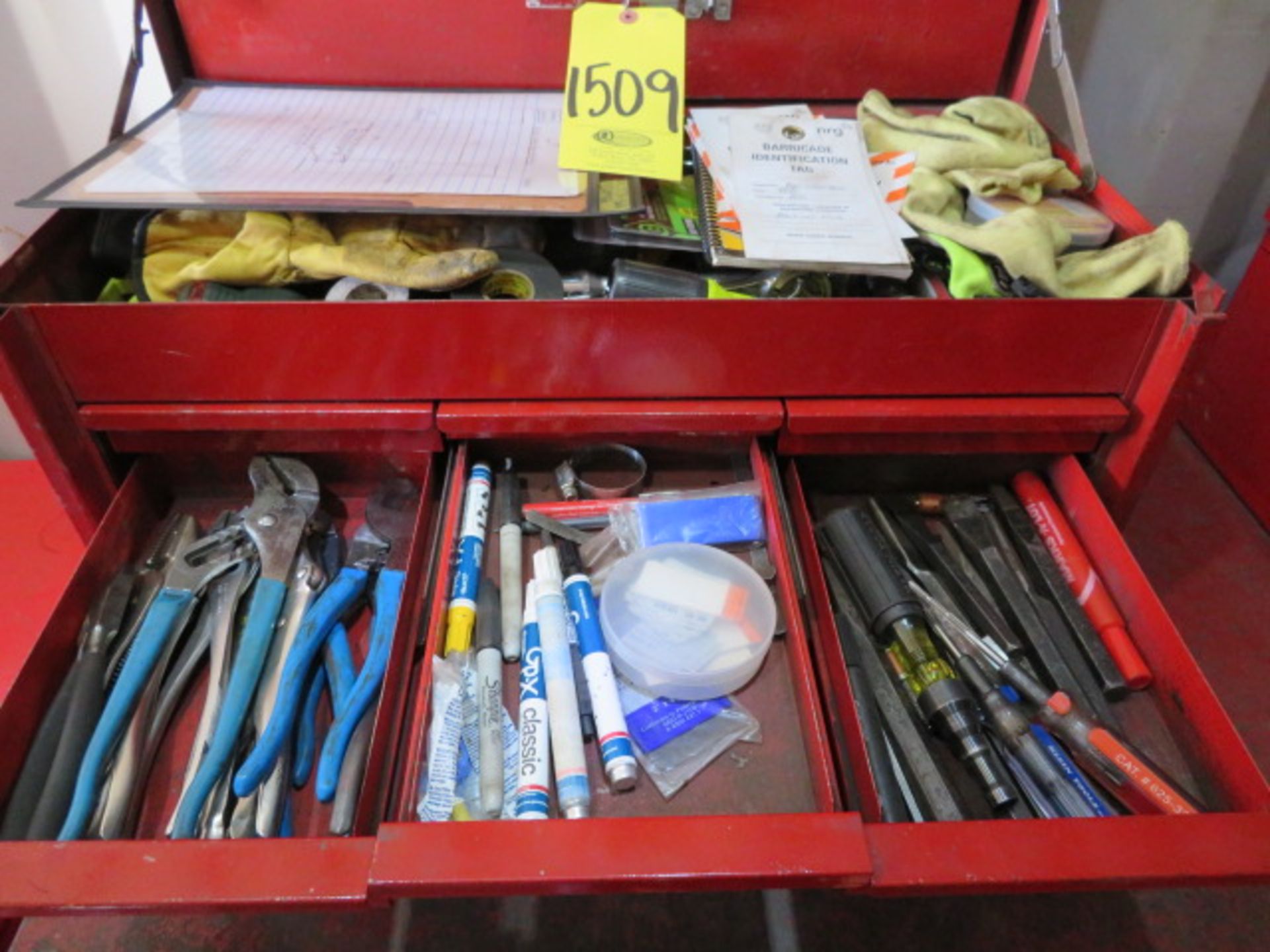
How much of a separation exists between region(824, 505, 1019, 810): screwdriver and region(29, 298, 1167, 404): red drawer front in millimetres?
117

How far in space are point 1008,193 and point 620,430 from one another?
392 mm

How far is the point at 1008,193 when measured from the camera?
0.73m

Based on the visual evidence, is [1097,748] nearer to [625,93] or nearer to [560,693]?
[560,693]

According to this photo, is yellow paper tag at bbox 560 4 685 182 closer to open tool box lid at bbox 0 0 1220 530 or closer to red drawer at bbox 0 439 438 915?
open tool box lid at bbox 0 0 1220 530

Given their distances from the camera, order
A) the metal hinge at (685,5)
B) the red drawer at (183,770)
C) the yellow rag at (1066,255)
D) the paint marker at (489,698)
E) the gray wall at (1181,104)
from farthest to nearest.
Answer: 1. the gray wall at (1181,104)
2. the metal hinge at (685,5)
3. the yellow rag at (1066,255)
4. the paint marker at (489,698)
5. the red drawer at (183,770)

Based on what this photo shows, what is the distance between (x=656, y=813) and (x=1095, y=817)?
25 centimetres

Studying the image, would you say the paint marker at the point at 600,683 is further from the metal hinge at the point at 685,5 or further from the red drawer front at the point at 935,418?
the metal hinge at the point at 685,5

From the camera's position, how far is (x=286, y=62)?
31.6 inches

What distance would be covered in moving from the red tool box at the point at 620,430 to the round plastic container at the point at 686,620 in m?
0.03

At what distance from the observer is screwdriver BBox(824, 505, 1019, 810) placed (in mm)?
579

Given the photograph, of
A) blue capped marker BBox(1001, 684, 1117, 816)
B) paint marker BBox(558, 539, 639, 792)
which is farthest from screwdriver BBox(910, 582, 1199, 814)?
paint marker BBox(558, 539, 639, 792)

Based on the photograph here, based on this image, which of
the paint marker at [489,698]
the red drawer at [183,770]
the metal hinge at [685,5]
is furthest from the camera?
the metal hinge at [685,5]

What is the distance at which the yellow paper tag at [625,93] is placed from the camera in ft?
2.26

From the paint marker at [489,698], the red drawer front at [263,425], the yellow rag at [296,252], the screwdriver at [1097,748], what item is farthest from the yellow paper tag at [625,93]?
the screwdriver at [1097,748]
